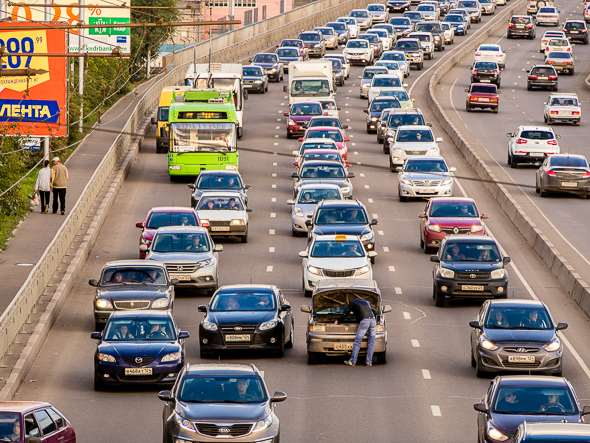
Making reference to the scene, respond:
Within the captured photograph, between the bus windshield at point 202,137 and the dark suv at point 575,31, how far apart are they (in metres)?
61.4

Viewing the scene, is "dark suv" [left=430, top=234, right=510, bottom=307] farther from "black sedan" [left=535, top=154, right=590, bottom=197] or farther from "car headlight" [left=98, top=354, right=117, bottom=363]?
"black sedan" [left=535, top=154, right=590, bottom=197]

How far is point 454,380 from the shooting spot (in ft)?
73.2

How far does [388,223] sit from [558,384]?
75.1 feet

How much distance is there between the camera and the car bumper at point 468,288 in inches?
1118

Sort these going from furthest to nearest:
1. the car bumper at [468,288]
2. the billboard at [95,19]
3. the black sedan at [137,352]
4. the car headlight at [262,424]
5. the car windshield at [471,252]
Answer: the billboard at [95,19]
the car windshield at [471,252]
the car bumper at [468,288]
the black sedan at [137,352]
the car headlight at [262,424]

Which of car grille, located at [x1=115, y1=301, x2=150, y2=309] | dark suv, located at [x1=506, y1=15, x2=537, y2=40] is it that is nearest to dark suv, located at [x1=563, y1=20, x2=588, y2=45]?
dark suv, located at [x1=506, y1=15, x2=537, y2=40]

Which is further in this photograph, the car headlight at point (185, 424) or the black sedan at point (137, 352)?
the black sedan at point (137, 352)

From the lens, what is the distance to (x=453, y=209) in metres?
35.2

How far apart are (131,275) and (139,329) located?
508cm

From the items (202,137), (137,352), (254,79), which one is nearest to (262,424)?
(137,352)

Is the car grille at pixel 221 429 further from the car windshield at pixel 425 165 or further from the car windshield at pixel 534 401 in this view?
the car windshield at pixel 425 165

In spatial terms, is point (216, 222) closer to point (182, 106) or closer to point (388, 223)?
point (388, 223)

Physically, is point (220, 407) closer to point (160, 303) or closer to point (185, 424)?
point (185, 424)

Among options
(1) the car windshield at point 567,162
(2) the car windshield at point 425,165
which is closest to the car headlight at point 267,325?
(2) the car windshield at point 425,165
